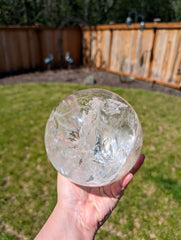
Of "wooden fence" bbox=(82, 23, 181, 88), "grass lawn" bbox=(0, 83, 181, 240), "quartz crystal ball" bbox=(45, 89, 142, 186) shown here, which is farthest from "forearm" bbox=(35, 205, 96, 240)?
"wooden fence" bbox=(82, 23, 181, 88)

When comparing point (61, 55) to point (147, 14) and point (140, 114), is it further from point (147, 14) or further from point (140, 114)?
point (140, 114)

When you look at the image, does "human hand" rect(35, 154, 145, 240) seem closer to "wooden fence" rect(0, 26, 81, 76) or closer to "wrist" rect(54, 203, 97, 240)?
"wrist" rect(54, 203, 97, 240)

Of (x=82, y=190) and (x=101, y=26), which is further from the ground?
(x=101, y=26)

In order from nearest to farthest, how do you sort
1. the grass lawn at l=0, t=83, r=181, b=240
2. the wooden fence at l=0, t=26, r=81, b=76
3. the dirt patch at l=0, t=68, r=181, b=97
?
the grass lawn at l=0, t=83, r=181, b=240 → the dirt patch at l=0, t=68, r=181, b=97 → the wooden fence at l=0, t=26, r=81, b=76

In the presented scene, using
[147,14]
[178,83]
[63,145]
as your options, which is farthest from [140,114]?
[147,14]

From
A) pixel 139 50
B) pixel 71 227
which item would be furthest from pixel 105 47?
pixel 71 227

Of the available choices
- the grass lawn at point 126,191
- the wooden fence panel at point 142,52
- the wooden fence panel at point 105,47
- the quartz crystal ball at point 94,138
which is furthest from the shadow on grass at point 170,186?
the wooden fence panel at point 105,47

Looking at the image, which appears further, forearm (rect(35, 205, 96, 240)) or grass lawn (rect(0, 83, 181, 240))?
grass lawn (rect(0, 83, 181, 240))
